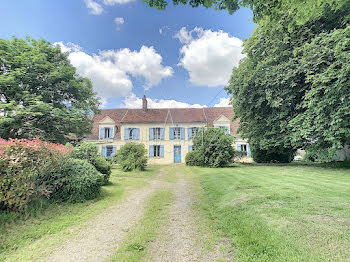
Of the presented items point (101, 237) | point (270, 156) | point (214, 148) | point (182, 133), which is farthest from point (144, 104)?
point (101, 237)

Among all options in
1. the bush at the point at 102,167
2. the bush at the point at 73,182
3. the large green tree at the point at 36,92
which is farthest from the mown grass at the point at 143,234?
the large green tree at the point at 36,92

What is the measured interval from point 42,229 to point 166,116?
786 inches

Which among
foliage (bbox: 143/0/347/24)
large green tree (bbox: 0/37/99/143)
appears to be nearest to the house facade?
large green tree (bbox: 0/37/99/143)

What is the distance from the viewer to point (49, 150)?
4.54 metres

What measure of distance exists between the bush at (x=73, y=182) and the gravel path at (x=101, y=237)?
1093 mm

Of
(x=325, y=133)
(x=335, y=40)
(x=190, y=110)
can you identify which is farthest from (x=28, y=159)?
(x=190, y=110)

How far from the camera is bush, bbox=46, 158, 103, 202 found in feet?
15.5

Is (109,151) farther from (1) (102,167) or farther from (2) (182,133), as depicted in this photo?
(1) (102,167)

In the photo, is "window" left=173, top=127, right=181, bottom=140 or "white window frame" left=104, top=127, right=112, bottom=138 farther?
"white window frame" left=104, top=127, right=112, bottom=138

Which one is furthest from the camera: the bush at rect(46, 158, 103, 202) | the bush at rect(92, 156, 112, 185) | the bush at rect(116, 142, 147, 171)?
the bush at rect(116, 142, 147, 171)

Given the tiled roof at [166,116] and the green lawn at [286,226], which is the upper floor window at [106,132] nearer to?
the tiled roof at [166,116]

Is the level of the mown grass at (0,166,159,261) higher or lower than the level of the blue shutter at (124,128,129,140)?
lower

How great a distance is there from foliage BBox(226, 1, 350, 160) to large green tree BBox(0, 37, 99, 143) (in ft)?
41.9

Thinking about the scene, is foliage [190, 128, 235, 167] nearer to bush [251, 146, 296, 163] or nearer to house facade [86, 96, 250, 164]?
bush [251, 146, 296, 163]
